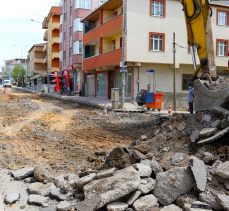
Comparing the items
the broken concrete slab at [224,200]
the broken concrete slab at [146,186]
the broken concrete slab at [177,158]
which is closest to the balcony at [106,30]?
the broken concrete slab at [177,158]

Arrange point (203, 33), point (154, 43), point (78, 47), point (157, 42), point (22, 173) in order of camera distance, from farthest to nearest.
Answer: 1. point (78, 47)
2. point (157, 42)
3. point (154, 43)
4. point (203, 33)
5. point (22, 173)

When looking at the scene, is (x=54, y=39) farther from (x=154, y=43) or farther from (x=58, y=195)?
(x=58, y=195)

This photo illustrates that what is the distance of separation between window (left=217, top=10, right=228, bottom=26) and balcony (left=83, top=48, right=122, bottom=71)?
978 cm

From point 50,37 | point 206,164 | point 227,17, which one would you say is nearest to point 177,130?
point 206,164

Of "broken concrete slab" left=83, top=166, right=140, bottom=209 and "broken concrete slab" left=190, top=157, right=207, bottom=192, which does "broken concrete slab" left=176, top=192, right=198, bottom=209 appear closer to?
"broken concrete slab" left=190, top=157, right=207, bottom=192

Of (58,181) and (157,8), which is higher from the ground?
(157,8)

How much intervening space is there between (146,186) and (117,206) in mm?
691

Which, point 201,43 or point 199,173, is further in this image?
point 201,43

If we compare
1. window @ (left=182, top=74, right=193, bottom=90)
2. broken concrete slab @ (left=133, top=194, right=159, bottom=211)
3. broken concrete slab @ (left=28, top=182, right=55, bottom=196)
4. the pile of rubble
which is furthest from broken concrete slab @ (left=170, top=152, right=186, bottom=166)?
window @ (left=182, top=74, right=193, bottom=90)

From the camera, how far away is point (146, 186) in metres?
7.12

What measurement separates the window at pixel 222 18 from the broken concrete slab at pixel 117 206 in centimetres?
3171

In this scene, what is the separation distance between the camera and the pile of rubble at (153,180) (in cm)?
679

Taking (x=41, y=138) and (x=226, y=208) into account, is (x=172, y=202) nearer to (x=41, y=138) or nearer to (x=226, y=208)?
(x=226, y=208)

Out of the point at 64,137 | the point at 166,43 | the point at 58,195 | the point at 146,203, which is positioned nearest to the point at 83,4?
the point at 166,43
